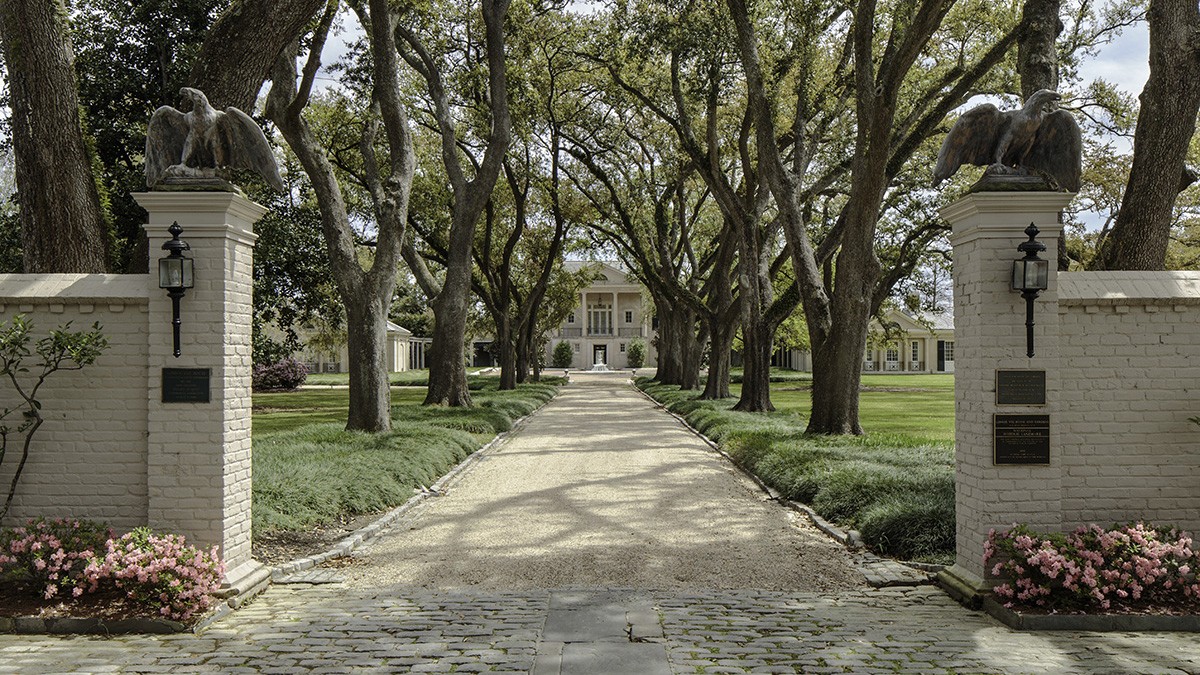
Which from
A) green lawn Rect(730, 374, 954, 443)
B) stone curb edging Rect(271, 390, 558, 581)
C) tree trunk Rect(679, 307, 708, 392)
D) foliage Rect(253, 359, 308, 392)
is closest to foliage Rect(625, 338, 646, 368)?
green lawn Rect(730, 374, 954, 443)

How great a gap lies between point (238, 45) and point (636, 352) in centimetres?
6654

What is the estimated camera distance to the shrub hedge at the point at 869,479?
7.51 metres

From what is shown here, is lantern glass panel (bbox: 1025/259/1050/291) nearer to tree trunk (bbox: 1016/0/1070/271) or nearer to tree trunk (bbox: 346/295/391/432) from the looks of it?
tree trunk (bbox: 1016/0/1070/271)

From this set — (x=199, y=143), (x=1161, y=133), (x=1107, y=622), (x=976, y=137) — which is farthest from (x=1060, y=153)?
(x=199, y=143)

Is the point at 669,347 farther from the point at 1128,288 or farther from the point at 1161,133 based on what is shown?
the point at 1128,288

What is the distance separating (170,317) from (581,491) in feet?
19.9

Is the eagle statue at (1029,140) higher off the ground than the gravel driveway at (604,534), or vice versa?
the eagle statue at (1029,140)

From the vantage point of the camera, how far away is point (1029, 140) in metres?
6.21

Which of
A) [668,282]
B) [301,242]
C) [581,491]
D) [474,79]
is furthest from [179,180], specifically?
[668,282]

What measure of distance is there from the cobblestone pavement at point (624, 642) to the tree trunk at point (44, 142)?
374 cm

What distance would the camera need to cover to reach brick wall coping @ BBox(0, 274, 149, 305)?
6133 mm

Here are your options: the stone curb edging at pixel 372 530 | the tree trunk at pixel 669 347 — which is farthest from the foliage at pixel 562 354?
the stone curb edging at pixel 372 530

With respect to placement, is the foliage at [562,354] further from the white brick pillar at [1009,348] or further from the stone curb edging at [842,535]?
the white brick pillar at [1009,348]

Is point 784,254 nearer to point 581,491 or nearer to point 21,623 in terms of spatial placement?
point 581,491
